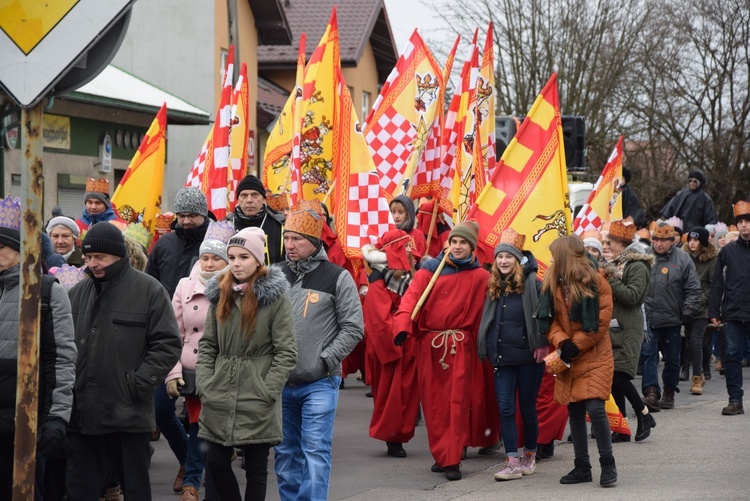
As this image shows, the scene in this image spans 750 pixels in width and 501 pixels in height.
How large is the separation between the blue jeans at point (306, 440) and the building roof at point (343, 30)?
3429 cm

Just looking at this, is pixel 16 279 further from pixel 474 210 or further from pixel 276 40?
pixel 276 40

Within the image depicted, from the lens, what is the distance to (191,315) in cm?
816

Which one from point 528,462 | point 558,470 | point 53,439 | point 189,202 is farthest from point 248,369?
point 558,470

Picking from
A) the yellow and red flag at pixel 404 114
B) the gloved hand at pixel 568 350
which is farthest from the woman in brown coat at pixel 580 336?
the yellow and red flag at pixel 404 114

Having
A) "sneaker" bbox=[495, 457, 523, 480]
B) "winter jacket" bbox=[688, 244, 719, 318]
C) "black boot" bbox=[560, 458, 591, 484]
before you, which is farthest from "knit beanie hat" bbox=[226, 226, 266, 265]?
"winter jacket" bbox=[688, 244, 719, 318]

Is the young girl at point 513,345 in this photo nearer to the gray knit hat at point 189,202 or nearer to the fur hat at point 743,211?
the gray knit hat at point 189,202

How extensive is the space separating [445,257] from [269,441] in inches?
121

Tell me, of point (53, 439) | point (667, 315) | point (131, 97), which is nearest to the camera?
point (53, 439)

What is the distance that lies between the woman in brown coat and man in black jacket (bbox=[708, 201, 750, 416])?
4.03 metres

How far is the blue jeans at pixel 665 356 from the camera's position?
13.1m

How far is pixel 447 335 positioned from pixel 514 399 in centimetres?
69

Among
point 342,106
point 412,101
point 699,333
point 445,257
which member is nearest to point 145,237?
point 445,257

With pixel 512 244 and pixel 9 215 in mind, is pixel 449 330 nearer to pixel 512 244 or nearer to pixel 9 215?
pixel 512 244

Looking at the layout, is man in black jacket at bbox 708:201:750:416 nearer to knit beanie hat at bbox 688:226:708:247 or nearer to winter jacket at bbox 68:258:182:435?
knit beanie hat at bbox 688:226:708:247
